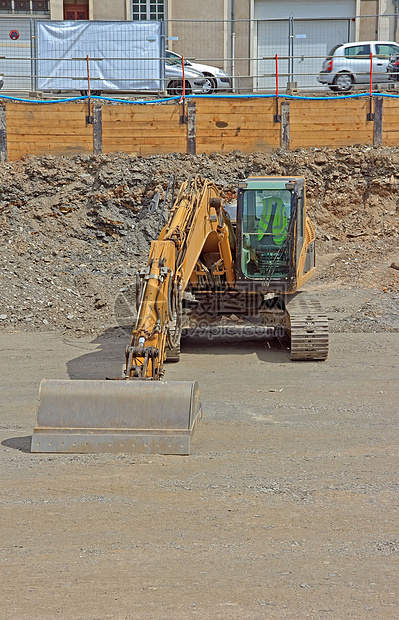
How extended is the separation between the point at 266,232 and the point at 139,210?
713cm

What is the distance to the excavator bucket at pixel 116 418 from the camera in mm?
6867

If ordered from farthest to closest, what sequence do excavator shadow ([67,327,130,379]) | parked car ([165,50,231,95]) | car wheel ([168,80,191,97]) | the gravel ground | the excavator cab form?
1. parked car ([165,50,231,95])
2. car wheel ([168,80,191,97])
3. the excavator cab
4. excavator shadow ([67,327,130,379])
5. the gravel ground

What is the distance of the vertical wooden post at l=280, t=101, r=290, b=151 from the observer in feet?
60.3

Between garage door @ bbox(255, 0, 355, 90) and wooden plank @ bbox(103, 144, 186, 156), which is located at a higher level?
garage door @ bbox(255, 0, 355, 90)

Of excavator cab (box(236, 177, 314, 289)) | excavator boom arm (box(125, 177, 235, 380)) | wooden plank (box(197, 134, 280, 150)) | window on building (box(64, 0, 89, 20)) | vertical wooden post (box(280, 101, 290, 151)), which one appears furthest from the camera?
window on building (box(64, 0, 89, 20))

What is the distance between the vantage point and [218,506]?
5.77 m

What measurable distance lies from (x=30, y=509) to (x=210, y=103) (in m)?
14.4

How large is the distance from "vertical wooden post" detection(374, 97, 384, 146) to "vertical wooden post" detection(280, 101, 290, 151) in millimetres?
2201

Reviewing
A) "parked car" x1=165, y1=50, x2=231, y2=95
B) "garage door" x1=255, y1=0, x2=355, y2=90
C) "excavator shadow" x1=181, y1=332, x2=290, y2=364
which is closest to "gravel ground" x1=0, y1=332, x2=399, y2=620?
"excavator shadow" x1=181, y1=332, x2=290, y2=364

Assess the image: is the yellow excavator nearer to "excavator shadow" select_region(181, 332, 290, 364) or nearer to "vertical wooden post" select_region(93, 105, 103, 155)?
"excavator shadow" select_region(181, 332, 290, 364)

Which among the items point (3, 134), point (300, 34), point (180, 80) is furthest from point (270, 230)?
point (300, 34)

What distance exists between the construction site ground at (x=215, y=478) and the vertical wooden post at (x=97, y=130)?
11.9 feet

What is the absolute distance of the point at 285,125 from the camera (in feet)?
60.6

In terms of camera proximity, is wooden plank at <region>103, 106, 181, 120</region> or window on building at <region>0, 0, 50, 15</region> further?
window on building at <region>0, 0, 50, 15</region>
